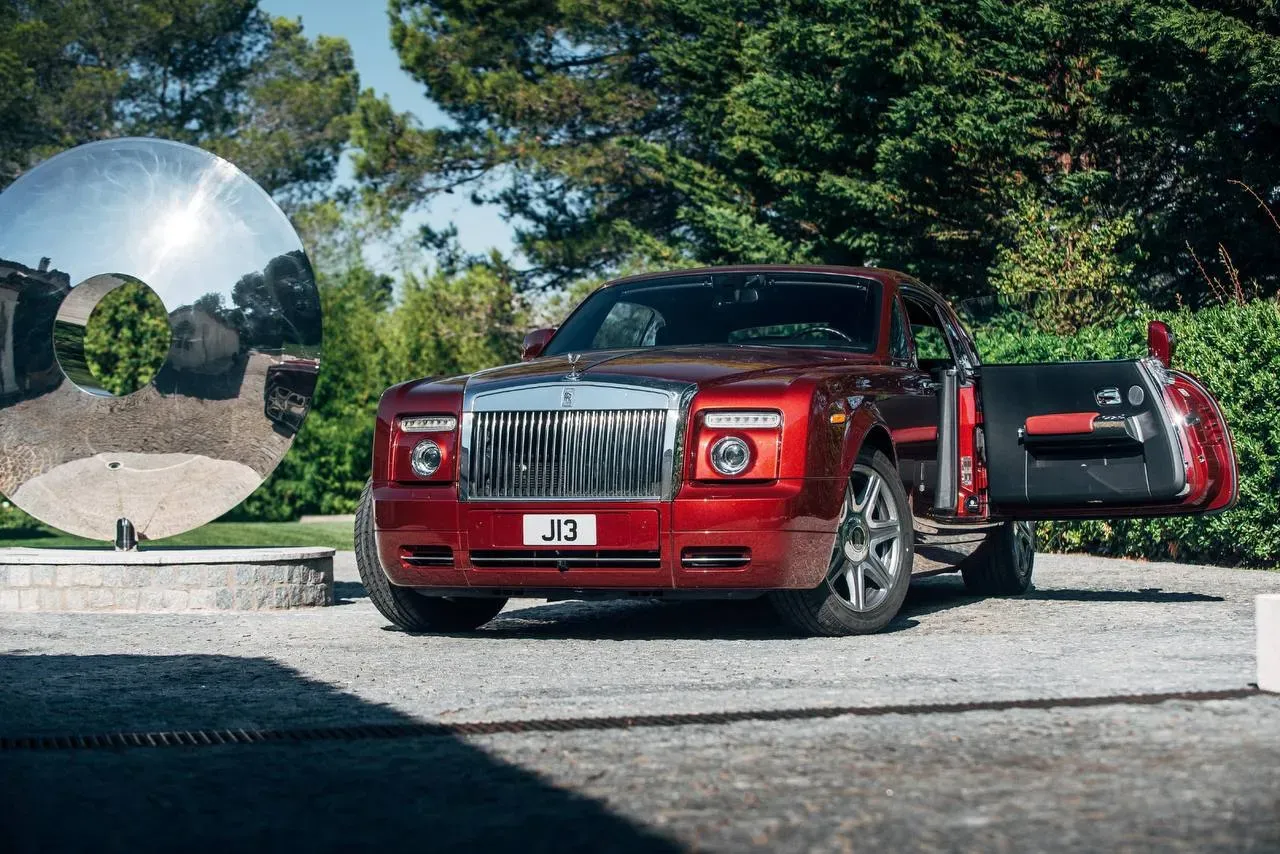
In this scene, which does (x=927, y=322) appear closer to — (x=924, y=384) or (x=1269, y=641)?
(x=924, y=384)

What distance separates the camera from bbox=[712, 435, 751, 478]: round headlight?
6.97 m

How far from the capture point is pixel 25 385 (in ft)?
35.9

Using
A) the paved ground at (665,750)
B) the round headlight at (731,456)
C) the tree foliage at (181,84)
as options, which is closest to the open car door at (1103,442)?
the paved ground at (665,750)

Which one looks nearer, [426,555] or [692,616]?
[426,555]

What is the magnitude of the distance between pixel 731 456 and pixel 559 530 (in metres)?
0.83

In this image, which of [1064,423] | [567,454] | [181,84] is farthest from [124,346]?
[181,84]

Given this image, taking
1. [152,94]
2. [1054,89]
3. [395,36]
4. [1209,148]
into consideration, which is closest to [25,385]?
[1209,148]

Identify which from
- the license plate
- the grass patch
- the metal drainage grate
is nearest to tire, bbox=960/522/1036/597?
the license plate

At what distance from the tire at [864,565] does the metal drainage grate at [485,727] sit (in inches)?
81.6

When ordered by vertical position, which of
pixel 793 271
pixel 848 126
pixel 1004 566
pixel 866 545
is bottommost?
pixel 1004 566

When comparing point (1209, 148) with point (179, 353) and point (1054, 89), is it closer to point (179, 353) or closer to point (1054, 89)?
point (1054, 89)

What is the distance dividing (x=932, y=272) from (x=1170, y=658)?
62.1 ft

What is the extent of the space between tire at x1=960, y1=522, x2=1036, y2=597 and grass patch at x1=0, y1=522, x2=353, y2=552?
958cm

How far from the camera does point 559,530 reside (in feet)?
23.6
